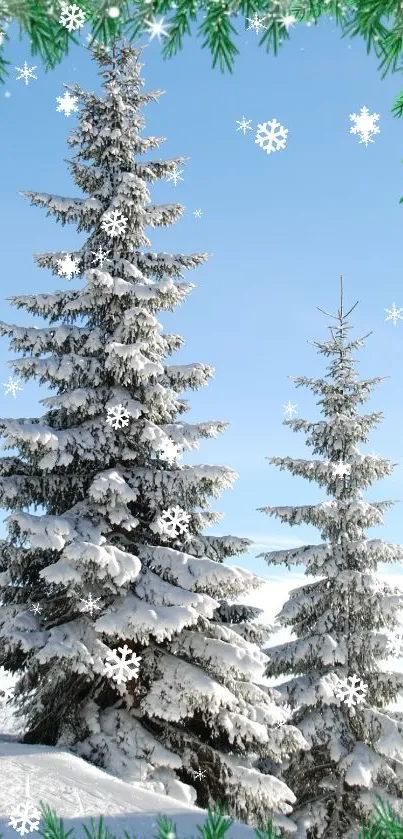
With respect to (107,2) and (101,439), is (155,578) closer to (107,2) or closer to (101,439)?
(101,439)

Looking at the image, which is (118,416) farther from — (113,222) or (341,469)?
(341,469)

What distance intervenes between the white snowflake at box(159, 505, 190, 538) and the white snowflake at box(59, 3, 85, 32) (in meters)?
8.48

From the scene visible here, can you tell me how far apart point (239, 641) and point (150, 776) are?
2.53 meters

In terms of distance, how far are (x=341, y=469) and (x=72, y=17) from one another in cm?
1296

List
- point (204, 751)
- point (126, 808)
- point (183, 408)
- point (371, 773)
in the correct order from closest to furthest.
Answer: point (126, 808) < point (204, 751) < point (371, 773) < point (183, 408)

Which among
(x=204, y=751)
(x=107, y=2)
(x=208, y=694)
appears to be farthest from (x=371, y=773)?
(x=107, y=2)

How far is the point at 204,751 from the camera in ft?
34.0

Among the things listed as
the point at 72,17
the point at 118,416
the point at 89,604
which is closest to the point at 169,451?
the point at 118,416

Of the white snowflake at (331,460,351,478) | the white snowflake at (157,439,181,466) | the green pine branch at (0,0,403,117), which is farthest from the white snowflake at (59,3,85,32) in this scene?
the white snowflake at (331,460,351,478)

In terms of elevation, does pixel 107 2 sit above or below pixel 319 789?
above

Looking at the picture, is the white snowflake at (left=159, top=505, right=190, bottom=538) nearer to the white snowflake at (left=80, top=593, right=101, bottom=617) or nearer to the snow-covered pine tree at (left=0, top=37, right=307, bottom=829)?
the snow-covered pine tree at (left=0, top=37, right=307, bottom=829)

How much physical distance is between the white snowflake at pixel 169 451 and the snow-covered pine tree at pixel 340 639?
4.04 m

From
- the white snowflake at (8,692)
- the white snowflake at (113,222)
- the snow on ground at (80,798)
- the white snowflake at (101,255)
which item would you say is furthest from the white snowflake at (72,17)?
the white snowflake at (8,692)

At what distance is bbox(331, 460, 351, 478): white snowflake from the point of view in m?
15.1
